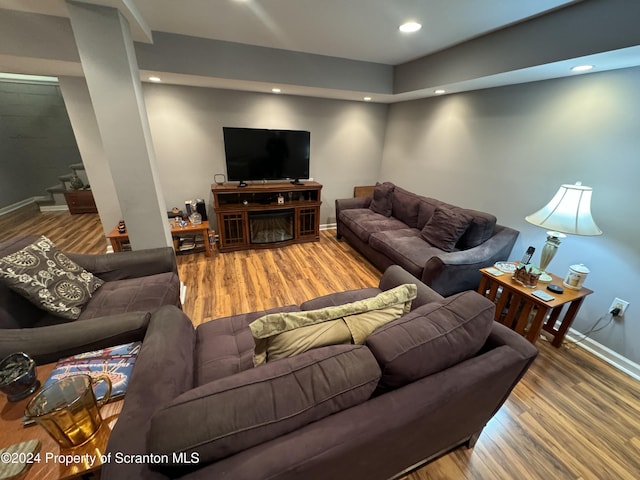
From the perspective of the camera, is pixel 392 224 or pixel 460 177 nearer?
pixel 460 177

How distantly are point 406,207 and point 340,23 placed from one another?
2114 mm

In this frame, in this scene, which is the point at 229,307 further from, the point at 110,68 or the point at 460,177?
the point at 460,177

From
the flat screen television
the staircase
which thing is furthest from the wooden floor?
the staircase

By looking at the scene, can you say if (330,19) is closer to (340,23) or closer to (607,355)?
(340,23)

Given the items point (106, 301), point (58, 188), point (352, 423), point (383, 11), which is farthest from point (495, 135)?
point (58, 188)

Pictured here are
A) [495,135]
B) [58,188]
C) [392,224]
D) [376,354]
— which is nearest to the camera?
[376,354]

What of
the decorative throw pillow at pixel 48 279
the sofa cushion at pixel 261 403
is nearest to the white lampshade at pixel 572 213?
the sofa cushion at pixel 261 403

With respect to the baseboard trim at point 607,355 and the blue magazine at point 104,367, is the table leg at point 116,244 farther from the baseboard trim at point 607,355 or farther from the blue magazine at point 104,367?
the baseboard trim at point 607,355

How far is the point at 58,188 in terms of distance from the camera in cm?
495

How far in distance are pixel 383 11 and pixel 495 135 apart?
169cm

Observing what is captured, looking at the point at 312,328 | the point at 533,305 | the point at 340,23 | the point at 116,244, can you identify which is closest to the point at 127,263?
the point at 116,244

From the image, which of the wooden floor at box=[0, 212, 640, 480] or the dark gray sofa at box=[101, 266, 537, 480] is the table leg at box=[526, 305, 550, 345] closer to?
the wooden floor at box=[0, 212, 640, 480]

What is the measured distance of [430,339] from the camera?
0.97 meters

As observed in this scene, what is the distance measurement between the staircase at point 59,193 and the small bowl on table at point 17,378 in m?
5.54
